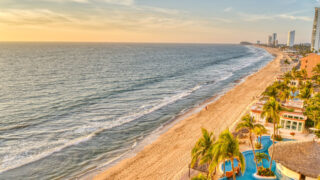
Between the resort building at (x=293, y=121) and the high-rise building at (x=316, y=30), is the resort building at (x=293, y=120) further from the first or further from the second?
the high-rise building at (x=316, y=30)

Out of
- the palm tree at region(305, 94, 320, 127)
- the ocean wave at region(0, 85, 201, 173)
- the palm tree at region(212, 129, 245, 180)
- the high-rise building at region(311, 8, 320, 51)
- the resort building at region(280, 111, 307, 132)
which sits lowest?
the ocean wave at region(0, 85, 201, 173)

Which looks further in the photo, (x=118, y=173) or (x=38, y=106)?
(x=38, y=106)

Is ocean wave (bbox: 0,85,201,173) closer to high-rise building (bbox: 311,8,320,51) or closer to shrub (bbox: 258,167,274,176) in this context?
shrub (bbox: 258,167,274,176)

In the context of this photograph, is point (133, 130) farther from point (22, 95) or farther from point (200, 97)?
point (22, 95)

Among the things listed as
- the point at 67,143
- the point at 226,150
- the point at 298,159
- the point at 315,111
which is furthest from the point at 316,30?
the point at 226,150

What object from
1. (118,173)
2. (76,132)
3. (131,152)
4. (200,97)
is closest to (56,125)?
(76,132)

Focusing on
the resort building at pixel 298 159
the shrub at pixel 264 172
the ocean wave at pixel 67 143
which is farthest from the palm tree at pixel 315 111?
the ocean wave at pixel 67 143

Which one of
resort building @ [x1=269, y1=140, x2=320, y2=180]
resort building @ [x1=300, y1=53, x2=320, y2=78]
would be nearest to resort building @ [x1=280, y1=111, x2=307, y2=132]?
resort building @ [x1=269, y1=140, x2=320, y2=180]
